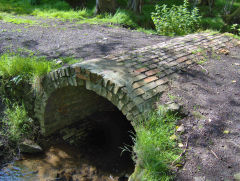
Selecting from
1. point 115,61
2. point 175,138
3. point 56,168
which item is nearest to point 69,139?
point 56,168

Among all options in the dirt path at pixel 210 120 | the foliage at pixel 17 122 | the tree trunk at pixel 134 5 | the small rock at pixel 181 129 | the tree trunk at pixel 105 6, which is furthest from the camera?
the tree trunk at pixel 134 5

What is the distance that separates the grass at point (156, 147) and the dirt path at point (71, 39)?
2.42 meters

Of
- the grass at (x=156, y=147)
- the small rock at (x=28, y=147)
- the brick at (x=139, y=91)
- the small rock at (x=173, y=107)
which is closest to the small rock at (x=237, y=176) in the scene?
the grass at (x=156, y=147)

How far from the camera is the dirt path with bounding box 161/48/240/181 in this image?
101 inches

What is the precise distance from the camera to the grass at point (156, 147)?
259cm

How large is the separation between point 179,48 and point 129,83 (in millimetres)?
2251

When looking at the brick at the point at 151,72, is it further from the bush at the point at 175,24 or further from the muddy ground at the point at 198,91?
the bush at the point at 175,24

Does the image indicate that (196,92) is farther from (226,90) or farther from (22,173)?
(22,173)

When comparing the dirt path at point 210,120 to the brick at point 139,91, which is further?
the brick at point 139,91

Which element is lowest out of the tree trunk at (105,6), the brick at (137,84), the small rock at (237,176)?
the small rock at (237,176)

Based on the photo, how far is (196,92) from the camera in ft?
12.0

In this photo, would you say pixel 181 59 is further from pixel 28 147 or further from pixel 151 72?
pixel 28 147

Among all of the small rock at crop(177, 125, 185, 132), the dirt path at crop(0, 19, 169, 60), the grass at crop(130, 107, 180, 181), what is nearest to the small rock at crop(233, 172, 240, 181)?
the grass at crop(130, 107, 180, 181)

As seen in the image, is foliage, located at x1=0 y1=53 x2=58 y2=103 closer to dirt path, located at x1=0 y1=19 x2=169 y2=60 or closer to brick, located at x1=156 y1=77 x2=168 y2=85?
dirt path, located at x1=0 y1=19 x2=169 y2=60
